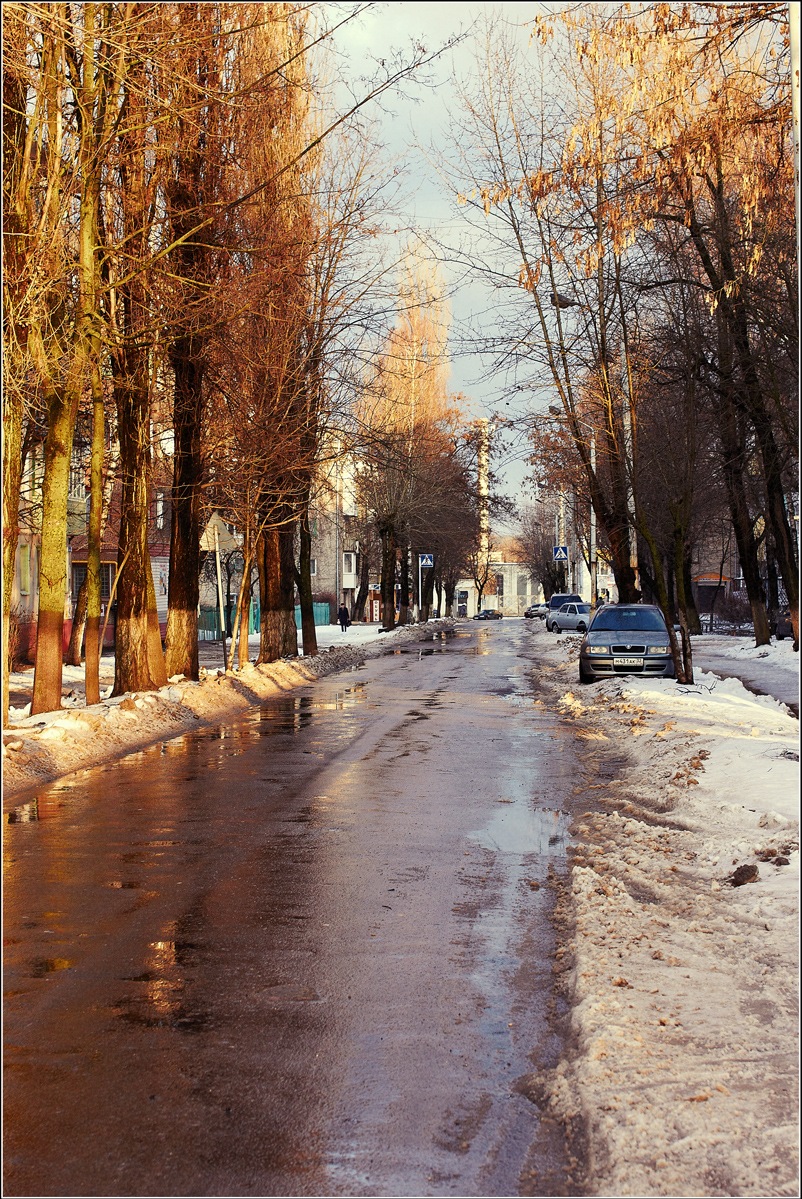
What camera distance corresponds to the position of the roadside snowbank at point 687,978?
446cm

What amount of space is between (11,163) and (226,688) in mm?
10609

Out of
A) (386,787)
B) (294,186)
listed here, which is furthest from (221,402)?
(386,787)

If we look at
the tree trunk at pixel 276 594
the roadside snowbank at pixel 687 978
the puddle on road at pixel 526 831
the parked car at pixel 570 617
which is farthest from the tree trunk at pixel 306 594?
the parked car at pixel 570 617

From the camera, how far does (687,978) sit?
639 centimetres

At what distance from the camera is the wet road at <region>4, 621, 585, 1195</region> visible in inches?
179

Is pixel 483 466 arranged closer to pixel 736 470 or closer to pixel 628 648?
pixel 736 470

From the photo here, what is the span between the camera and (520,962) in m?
6.95

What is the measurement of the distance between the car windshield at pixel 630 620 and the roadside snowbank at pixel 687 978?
13.4 metres

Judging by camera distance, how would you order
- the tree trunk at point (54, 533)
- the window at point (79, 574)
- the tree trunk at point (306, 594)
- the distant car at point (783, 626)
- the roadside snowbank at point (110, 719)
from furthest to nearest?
the window at point (79, 574), the distant car at point (783, 626), the tree trunk at point (306, 594), the tree trunk at point (54, 533), the roadside snowbank at point (110, 719)

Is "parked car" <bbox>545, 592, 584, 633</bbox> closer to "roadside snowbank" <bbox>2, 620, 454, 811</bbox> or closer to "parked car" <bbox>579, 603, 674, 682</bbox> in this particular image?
"roadside snowbank" <bbox>2, 620, 454, 811</bbox>

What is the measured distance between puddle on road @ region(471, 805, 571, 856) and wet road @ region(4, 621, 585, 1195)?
41 mm

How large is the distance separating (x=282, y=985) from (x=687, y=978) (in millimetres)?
1898

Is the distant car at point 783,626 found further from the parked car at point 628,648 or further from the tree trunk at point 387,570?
the parked car at point 628,648

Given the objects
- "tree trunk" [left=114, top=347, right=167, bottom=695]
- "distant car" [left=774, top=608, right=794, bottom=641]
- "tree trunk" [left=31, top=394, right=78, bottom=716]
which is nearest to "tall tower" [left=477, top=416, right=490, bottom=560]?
"distant car" [left=774, top=608, right=794, bottom=641]
